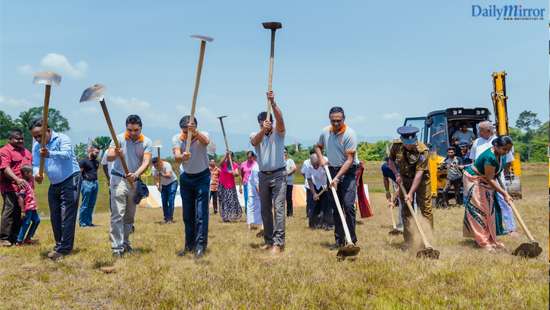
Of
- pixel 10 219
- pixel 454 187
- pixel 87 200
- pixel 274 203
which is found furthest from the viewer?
pixel 454 187

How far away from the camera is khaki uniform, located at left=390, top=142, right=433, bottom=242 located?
6.28 meters

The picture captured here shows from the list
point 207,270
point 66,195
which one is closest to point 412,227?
point 207,270

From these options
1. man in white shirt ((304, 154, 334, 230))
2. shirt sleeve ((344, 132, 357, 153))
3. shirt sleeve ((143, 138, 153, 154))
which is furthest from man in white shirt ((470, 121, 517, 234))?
shirt sleeve ((143, 138, 153, 154))

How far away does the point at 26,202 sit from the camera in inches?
286

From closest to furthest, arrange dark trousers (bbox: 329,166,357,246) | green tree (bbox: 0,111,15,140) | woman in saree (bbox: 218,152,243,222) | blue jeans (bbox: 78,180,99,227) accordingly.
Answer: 1. dark trousers (bbox: 329,166,357,246)
2. blue jeans (bbox: 78,180,99,227)
3. woman in saree (bbox: 218,152,243,222)
4. green tree (bbox: 0,111,15,140)

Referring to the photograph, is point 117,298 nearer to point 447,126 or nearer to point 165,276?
point 165,276

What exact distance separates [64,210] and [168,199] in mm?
4986

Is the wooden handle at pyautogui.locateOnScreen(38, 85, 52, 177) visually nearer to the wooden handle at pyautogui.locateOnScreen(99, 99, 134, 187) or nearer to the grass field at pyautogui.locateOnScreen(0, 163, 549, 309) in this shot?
the wooden handle at pyautogui.locateOnScreen(99, 99, 134, 187)

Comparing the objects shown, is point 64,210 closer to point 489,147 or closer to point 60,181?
point 60,181

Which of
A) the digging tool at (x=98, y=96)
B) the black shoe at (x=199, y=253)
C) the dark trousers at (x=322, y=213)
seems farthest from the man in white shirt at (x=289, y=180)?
the digging tool at (x=98, y=96)

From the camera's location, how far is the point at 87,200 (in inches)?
406

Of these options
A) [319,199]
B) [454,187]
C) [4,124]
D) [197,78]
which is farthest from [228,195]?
[4,124]

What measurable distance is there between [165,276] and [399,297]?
2.59 metres

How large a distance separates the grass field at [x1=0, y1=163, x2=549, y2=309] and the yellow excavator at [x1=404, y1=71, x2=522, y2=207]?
6553 mm
